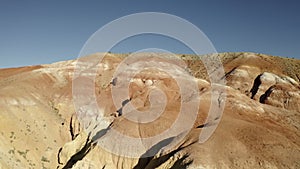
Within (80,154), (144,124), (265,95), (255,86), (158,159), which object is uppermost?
(255,86)

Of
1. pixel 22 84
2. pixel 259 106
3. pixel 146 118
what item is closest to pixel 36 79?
pixel 22 84

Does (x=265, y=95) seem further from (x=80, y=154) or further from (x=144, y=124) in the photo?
(x=80, y=154)

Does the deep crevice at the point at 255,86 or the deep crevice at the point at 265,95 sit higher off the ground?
the deep crevice at the point at 255,86

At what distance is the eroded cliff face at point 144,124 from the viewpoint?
98.2ft

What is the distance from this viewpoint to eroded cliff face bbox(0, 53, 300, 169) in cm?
2992

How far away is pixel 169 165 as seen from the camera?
29094 mm

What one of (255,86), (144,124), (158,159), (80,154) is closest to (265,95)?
(255,86)

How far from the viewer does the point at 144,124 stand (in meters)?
37.2

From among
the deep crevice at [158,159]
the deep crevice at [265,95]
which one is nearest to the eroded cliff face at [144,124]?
the deep crevice at [158,159]

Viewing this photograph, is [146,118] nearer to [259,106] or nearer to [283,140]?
[283,140]

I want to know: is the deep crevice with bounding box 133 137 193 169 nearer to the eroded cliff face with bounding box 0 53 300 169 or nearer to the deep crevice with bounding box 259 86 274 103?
the eroded cliff face with bounding box 0 53 300 169

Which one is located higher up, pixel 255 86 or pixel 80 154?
pixel 255 86

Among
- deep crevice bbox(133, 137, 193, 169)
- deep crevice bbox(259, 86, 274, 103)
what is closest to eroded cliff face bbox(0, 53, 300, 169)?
deep crevice bbox(133, 137, 193, 169)

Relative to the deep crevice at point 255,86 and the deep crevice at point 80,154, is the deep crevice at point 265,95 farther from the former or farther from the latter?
the deep crevice at point 80,154
